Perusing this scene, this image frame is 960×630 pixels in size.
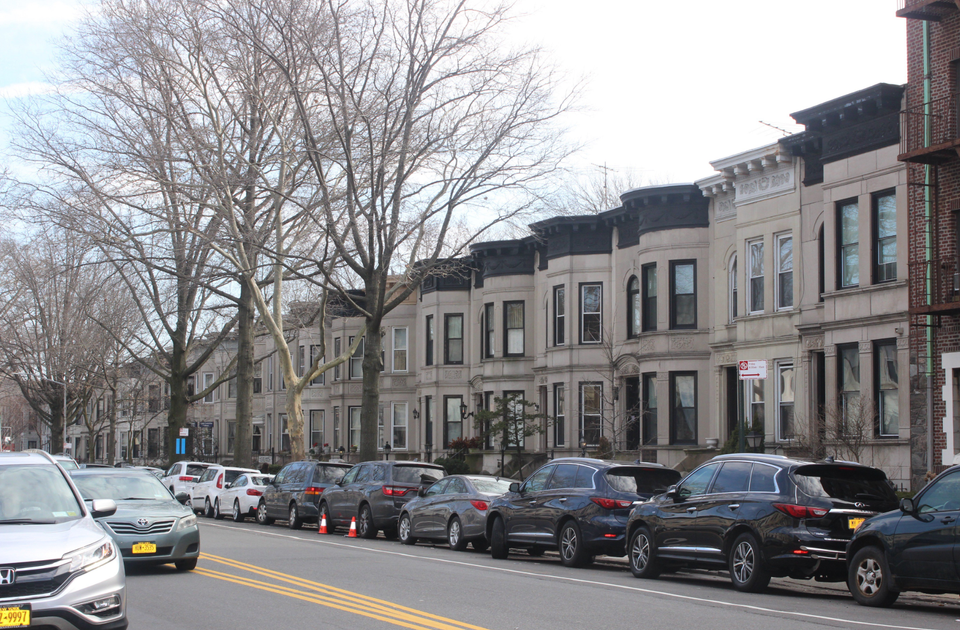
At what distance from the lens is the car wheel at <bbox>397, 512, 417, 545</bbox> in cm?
2155

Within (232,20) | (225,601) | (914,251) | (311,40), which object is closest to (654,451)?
(914,251)

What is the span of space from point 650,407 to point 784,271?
6668 millimetres

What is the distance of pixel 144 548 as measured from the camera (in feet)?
46.6

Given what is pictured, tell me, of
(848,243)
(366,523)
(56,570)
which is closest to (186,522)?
(56,570)

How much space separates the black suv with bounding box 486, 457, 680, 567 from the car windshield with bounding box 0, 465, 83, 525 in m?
8.80

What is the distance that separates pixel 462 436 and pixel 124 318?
66.4ft

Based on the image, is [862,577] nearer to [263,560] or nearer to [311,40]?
[263,560]

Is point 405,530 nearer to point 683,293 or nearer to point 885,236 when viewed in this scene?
point 885,236

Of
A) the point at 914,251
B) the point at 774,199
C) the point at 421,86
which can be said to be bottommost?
the point at 914,251

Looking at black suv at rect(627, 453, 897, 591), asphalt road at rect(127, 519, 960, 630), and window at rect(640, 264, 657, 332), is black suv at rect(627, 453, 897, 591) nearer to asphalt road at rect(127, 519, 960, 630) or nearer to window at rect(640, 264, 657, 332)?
asphalt road at rect(127, 519, 960, 630)

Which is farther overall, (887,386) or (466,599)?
(887,386)

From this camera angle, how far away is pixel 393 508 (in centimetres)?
2302

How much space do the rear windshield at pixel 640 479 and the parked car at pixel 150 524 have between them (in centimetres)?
652

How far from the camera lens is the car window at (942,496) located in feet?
36.6
